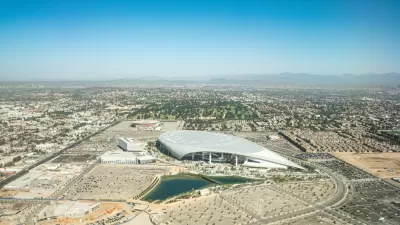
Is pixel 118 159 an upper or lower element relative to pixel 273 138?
upper

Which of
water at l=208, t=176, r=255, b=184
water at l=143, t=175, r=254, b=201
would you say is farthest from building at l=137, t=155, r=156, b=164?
water at l=208, t=176, r=255, b=184

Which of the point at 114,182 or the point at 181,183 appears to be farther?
the point at 181,183

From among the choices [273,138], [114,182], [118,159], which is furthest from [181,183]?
[273,138]

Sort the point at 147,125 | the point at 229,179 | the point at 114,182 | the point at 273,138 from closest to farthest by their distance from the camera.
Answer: the point at 114,182 < the point at 229,179 < the point at 273,138 < the point at 147,125

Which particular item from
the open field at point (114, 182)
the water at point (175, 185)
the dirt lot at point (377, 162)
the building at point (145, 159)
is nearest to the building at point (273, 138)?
the dirt lot at point (377, 162)

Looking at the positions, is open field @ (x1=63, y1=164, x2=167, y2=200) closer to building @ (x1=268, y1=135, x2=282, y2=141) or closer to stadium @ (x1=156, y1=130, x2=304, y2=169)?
stadium @ (x1=156, y1=130, x2=304, y2=169)

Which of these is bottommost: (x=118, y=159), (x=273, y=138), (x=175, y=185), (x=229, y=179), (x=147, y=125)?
(x=175, y=185)

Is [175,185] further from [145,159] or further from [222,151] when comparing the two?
[145,159]

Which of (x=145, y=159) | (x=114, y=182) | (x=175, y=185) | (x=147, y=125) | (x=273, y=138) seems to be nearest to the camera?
(x=114, y=182)
